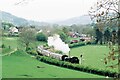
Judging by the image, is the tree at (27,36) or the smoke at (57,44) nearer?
the tree at (27,36)

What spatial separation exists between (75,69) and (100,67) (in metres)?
0.64

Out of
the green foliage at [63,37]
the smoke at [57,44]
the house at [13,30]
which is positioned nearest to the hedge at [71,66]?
the house at [13,30]

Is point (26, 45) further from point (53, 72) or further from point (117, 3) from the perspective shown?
point (117, 3)

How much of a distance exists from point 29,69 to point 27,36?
2.16 metres

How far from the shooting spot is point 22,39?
953 cm

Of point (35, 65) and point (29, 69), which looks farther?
point (35, 65)

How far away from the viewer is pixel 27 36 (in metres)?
10.1

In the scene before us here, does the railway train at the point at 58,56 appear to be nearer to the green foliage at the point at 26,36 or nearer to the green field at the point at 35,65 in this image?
the green field at the point at 35,65

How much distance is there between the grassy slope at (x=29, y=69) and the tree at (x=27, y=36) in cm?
41

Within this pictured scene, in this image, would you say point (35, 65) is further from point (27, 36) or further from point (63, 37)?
point (63, 37)

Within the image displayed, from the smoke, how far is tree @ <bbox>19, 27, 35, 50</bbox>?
2.36 ft

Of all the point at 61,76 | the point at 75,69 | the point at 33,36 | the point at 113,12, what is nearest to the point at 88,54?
the point at 33,36

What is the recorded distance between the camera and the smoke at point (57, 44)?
1039 cm

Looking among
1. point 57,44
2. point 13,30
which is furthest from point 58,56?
point 57,44
